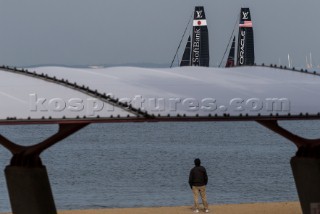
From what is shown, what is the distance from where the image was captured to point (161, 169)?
94.5m

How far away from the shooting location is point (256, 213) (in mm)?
33406

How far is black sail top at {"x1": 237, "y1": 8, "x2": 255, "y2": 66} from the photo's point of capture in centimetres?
13212

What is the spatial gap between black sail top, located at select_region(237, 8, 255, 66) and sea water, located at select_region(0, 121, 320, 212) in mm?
10146

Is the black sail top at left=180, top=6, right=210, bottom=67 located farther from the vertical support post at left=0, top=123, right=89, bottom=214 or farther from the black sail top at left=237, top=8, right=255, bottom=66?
the vertical support post at left=0, top=123, right=89, bottom=214

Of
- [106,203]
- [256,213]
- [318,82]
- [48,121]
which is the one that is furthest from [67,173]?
[48,121]

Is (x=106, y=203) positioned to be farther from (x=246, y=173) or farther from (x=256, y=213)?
(x=246, y=173)

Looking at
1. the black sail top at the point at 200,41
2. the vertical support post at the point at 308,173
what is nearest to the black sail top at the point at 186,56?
the black sail top at the point at 200,41

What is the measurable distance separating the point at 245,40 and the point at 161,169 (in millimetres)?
42169

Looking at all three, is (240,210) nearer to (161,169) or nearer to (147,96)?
(147,96)

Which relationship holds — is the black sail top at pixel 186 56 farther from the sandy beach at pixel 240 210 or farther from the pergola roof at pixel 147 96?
the pergola roof at pixel 147 96

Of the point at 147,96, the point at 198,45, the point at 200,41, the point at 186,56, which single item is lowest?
the point at 147,96

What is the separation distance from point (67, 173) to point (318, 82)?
2591 inches

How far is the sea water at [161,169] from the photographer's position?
207 feet

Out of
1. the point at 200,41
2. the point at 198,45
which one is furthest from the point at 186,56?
the point at 200,41
